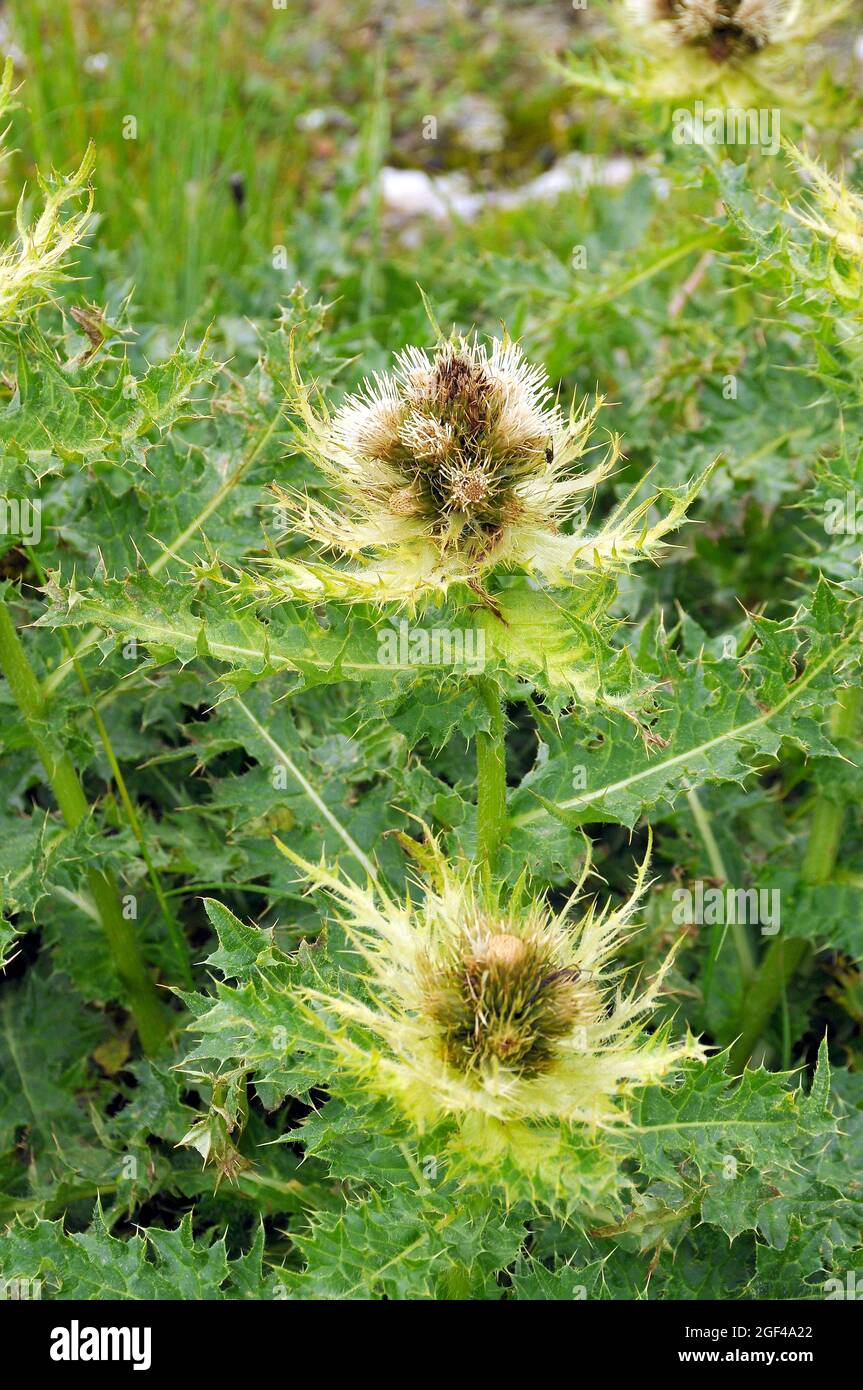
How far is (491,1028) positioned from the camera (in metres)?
1.99

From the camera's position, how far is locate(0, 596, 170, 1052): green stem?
2.72m

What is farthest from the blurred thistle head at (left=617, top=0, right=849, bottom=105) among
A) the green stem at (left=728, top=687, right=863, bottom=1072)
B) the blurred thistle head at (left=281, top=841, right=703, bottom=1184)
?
the blurred thistle head at (left=281, top=841, right=703, bottom=1184)

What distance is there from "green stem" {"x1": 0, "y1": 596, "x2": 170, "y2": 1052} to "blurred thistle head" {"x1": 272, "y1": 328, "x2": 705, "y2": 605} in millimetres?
740

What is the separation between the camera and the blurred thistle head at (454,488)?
85.9 inches

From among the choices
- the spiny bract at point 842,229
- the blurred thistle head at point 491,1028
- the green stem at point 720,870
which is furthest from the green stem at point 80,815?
the spiny bract at point 842,229

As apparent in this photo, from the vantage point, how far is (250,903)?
133 inches

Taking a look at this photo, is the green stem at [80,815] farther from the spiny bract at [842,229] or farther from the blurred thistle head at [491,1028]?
the spiny bract at [842,229]

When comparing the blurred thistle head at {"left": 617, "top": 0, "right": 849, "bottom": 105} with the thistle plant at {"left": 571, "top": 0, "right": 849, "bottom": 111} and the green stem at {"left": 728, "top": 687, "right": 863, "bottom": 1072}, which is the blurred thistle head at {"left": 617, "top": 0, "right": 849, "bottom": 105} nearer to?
the thistle plant at {"left": 571, "top": 0, "right": 849, "bottom": 111}

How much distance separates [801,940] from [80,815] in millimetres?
1561

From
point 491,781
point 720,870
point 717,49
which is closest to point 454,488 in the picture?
point 491,781

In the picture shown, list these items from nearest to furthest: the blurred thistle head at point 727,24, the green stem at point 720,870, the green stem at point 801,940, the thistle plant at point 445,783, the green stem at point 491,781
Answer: the thistle plant at point 445,783 → the green stem at point 491,781 → the green stem at point 801,940 → the green stem at point 720,870 → the blurred thistle head at point 727,24

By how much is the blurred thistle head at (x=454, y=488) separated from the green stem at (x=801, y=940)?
2.99 feet
